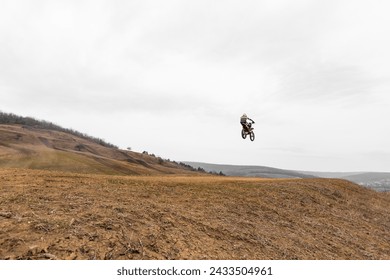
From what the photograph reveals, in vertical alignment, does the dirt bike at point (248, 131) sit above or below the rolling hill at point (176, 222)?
above

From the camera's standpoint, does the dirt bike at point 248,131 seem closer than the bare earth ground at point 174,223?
No

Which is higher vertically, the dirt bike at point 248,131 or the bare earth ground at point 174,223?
the dirt bike at point 248,131

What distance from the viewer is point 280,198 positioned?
61.2ft

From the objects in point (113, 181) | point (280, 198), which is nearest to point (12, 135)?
point (113, 181)

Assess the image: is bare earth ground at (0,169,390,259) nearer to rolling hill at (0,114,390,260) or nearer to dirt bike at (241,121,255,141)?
rolling hill at (0,114,390,260)

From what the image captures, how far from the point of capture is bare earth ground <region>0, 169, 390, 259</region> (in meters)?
8.41

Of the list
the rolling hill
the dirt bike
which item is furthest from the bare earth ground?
the dirt bike

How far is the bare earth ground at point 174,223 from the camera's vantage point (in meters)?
8.41

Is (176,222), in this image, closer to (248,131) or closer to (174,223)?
(174,223)

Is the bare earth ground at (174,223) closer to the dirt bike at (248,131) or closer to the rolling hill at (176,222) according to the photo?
the rolling hill at (176,222)

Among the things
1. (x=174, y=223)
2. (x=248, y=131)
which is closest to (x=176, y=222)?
(x=174, y=223)

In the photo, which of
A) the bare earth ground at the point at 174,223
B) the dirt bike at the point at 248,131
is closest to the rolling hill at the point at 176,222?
the bare earth ground at the point at 174,223
